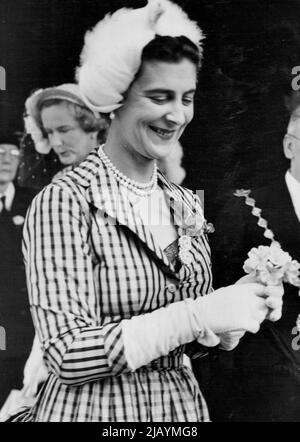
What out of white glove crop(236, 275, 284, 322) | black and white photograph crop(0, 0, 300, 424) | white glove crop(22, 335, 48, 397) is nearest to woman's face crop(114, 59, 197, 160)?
black and white photograph crop(0, 0, 300, 424)

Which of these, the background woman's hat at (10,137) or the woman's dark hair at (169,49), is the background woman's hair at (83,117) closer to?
the background woman's hat at (10,137)

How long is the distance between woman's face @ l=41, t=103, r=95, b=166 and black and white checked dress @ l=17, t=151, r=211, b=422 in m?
0.15

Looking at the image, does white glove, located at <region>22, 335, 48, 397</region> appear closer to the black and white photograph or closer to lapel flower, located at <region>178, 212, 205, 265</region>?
the black and white photograph

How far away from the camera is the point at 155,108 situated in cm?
134

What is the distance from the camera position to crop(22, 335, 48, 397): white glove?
4.79ft

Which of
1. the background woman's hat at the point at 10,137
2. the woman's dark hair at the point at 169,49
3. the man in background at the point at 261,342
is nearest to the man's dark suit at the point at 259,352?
the man in background at the point at 261,342

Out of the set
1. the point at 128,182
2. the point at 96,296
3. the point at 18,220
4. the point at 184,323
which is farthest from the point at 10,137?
the point at 184,323

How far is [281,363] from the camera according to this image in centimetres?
152

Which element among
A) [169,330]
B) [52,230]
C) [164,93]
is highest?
[164,93]

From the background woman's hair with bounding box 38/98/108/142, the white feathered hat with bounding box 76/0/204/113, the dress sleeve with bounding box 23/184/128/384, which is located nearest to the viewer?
the dress sleeve with bounding box 23/184/128/384

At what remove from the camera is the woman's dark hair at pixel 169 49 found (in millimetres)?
1314

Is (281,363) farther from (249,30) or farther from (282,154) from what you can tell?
(249,30)

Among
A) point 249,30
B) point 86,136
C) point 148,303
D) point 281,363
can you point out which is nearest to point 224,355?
point 281,363
